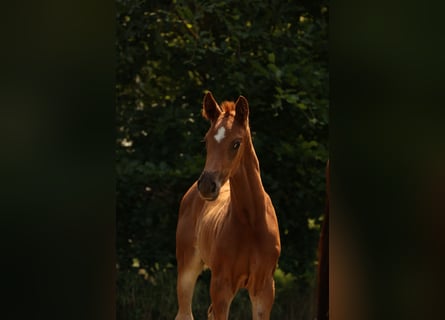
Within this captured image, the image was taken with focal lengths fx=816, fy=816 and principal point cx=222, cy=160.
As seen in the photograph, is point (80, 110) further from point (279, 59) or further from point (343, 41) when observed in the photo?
point (279, 59)

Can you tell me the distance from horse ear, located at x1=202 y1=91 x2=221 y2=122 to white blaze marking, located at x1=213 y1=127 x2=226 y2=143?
0.13 metres

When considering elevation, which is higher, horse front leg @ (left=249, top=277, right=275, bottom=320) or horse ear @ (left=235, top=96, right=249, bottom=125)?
horse ear @ (left=235, top=96, right=249, bottom=125)

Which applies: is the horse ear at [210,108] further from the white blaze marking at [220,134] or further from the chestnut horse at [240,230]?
the white blaze marking at [220,134]

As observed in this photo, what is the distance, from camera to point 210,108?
9.27ft

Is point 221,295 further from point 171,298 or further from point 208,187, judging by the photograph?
point 171,298

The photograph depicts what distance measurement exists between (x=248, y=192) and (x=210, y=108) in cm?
33

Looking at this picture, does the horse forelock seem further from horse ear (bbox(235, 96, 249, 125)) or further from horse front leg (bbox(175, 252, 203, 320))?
horse front leg (bbox(175, 252, 203, 320))

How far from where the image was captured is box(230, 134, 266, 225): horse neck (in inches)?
113

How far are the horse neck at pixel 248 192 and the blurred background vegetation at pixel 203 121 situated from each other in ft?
4.33

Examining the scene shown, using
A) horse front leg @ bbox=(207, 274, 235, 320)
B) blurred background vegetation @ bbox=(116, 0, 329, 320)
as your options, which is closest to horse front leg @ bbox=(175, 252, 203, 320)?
horse front leg @ bbox=(207, 274, 235, 320)

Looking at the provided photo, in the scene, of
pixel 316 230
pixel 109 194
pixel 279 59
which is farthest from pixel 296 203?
pixel 109 194

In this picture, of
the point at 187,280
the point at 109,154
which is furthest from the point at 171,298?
the point at 109,154

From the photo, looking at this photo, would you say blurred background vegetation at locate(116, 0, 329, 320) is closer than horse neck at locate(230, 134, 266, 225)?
No

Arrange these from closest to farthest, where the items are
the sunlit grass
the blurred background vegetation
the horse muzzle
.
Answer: the horse muzzle, the blurred background vegetation, the sunlit grass
